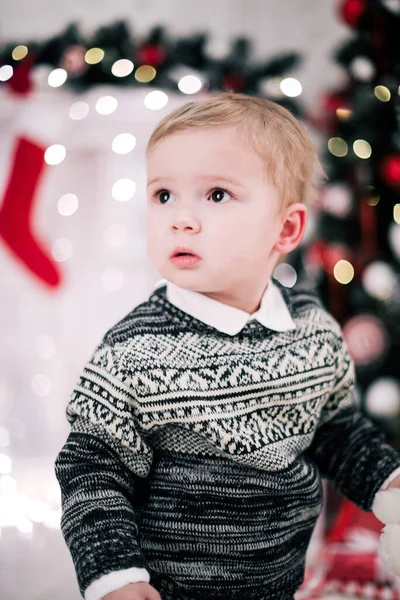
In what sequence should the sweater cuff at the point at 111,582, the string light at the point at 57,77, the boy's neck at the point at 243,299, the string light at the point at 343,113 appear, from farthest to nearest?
the string light at the point at 343,113, the string light at the point at 57,77, the boy's neck at the point at 243,299, the sweater cuff at the point at 111,582

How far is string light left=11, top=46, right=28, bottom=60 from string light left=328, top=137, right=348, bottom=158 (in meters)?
1.03

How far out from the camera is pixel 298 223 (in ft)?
2.83

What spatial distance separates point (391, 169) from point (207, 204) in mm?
1301

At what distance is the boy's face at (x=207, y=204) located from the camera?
73cm

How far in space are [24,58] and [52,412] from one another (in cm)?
120

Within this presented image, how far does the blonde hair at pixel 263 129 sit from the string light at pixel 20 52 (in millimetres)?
1159

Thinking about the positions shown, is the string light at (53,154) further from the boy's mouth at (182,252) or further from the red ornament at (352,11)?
the boy's mouth at (182,252)

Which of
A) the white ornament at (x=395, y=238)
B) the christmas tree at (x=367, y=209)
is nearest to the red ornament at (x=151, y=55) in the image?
the christmas tree at (x=367, y=209)

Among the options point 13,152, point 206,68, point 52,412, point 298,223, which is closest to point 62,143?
point 13,152

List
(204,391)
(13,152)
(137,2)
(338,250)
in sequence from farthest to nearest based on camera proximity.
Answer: (137,2)
(338,250)
(13,152)
(204,391)

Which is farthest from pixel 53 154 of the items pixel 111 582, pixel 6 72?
pixel 111 582

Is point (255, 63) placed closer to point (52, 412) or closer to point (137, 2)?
point (137, 2)

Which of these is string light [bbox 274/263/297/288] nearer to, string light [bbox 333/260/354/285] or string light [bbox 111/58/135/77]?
string light [bbox 333/260/354/285]

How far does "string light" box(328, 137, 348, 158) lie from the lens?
1980 mm
